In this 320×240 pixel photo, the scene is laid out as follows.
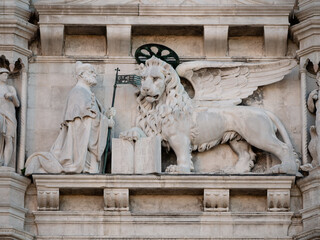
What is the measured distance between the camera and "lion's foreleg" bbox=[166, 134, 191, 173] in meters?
22.4

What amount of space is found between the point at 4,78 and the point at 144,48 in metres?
2.16

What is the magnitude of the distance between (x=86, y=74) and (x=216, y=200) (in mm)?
2768

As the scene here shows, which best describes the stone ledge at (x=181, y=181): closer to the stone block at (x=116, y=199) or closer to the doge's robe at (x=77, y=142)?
the stone block at (x=116, y=199)

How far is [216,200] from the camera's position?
22125 mm

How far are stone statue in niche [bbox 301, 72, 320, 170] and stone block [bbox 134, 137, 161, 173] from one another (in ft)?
6.97

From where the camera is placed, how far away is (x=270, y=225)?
22.1 m

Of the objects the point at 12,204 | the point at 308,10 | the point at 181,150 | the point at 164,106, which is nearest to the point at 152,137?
the point at 181,150

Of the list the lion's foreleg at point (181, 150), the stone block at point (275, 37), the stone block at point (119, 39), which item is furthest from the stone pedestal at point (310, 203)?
the stone block at point (119, 39)

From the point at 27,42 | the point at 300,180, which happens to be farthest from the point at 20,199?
the point at 300,180

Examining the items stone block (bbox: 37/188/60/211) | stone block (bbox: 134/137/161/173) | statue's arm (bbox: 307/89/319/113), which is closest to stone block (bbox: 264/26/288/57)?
statue's arm (bbox: 307/89/319/113)

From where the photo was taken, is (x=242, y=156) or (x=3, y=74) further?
(x=3, y=74)

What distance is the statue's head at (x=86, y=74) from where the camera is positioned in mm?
22891

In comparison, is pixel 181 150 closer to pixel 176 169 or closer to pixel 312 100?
pixel 176 169

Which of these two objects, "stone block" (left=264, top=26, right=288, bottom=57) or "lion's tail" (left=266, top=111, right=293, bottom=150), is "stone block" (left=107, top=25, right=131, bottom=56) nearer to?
"stone block" (left=264, top=26, right=288, bottom=57)
